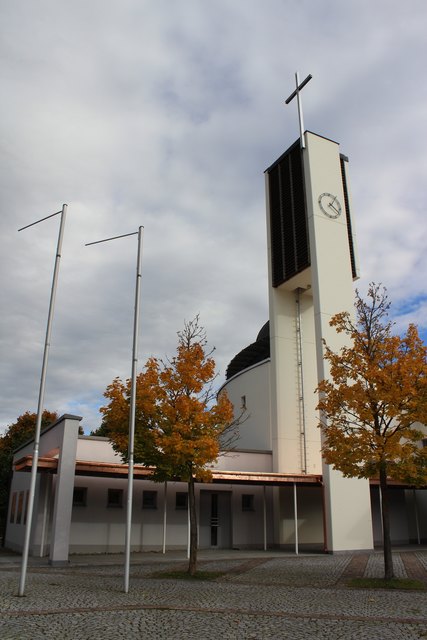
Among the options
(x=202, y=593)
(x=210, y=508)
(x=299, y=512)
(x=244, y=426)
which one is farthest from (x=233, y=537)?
(x=202, y=593)

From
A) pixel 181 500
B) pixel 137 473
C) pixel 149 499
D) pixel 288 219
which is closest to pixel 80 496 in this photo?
pixel 149 499

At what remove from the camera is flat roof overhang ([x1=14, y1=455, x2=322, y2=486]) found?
18.7 metres

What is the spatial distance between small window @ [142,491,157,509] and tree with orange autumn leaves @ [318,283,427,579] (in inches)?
420

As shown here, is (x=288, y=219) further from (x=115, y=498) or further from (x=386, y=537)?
(x=386, y=537)

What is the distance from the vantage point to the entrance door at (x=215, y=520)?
24594 mm

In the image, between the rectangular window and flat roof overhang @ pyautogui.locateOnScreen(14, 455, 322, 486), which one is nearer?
flat roof overhang @ pyautogui.locateOnScreen(14, 455, 322, 486)

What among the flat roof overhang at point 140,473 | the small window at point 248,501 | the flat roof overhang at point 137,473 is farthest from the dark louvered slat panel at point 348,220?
the small window at point 248,501

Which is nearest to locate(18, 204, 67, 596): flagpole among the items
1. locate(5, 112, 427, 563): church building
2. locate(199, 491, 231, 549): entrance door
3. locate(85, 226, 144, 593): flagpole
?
locate(85, 226, 144, 593): flagpole

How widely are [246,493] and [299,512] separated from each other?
283 centimetres

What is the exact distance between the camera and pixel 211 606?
32.2 ft

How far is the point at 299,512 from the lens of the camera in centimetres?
2634

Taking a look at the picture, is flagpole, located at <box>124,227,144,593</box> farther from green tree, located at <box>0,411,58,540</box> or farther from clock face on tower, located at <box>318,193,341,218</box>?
green tree, located at <box>0,411,58,540</box>

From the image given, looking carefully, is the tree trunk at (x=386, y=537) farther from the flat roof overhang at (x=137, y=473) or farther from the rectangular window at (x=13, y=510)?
the rectangular window at (x=13, y=510)

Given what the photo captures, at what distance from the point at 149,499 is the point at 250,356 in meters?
12.7
